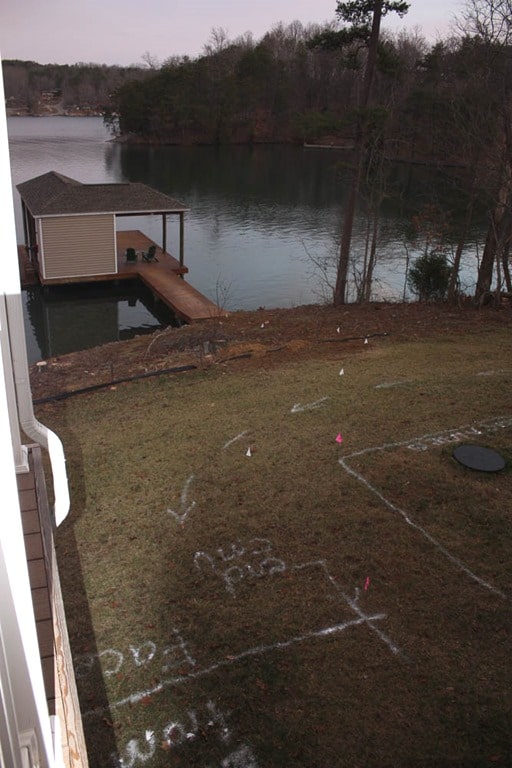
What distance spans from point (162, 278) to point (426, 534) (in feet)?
59.4

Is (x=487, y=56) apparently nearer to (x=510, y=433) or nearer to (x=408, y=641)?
(x=510, y=433)

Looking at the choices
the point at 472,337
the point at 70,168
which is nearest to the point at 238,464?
the point at 472,337

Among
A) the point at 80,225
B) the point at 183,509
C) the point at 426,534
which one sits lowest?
the point at 183,509

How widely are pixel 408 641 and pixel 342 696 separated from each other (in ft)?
2.79

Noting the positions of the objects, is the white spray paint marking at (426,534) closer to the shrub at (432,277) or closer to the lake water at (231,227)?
the lake water at (231,227)

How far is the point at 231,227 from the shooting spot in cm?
3272

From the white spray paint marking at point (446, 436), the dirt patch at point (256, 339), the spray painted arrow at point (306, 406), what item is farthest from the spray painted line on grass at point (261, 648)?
the dirt patch at point (256, 339)

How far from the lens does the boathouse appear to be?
22375 millimetres

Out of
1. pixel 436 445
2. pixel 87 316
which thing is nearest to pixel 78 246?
pixel 87 316

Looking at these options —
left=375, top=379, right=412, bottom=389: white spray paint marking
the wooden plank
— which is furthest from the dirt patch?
left=375, top=379, right=412, bottom=389: white spray paint marking

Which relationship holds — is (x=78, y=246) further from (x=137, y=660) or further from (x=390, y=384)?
(x=137, y=660)

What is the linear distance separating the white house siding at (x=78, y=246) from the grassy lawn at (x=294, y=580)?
1387cm

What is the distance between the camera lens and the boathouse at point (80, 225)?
22.4m

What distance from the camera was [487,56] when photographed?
636 inches
